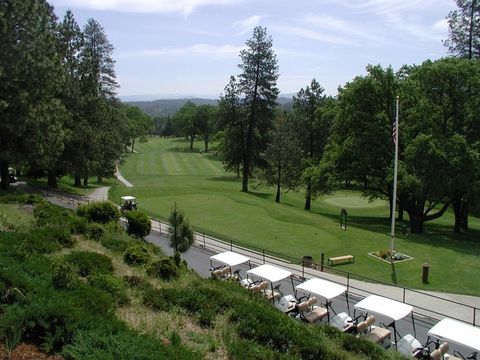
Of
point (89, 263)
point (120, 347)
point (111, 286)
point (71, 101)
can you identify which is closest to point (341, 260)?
point (89, 263)

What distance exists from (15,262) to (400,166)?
29.4 m

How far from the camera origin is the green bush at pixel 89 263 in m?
14.1

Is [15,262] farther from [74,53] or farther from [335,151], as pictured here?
[74,53]

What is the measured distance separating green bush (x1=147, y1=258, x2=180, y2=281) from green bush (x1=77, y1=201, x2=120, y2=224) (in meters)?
8.57

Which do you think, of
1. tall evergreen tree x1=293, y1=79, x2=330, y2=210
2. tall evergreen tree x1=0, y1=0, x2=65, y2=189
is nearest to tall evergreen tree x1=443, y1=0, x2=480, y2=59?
tall evergreen tree x1=293, y1=79, x2=330, y2=210

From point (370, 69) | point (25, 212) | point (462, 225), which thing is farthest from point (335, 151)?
point (25, 212)

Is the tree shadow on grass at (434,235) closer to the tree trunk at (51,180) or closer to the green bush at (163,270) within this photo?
the green bush at (163,270)

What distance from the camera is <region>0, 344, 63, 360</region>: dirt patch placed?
27.4ft

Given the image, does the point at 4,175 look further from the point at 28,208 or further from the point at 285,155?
the point at 285,155

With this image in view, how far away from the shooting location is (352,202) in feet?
189

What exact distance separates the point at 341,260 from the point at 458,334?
12.2 m

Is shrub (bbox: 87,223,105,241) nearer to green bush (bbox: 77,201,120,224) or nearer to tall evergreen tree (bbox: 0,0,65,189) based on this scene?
green bush (bbox: 77,201,120,224)

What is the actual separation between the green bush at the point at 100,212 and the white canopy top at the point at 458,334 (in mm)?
15619

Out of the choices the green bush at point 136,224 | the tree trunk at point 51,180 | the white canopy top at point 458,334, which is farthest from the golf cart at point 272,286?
the tree trunk at point 51,180
